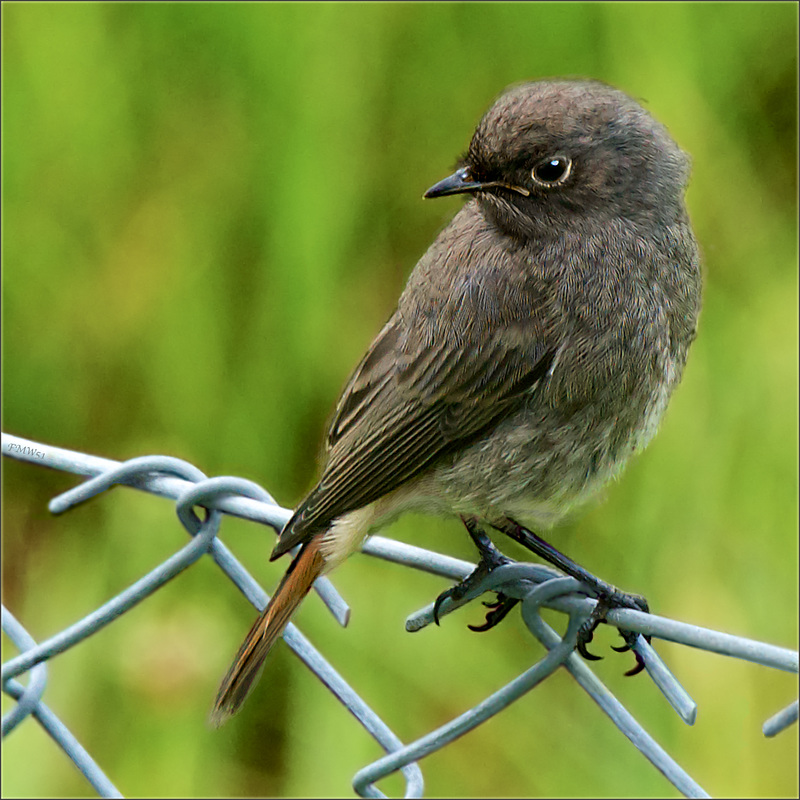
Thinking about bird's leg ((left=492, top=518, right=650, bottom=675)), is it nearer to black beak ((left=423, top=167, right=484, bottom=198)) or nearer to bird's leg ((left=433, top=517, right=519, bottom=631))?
bird's leg ((left=433, top=517, right=519, bottom=631))

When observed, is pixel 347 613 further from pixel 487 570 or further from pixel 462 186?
pixel 462 186

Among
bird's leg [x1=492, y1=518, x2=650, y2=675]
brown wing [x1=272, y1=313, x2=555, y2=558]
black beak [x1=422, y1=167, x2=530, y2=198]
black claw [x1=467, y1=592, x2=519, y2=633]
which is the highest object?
black beak [x1=422, y1=167, x2=530, y2=198]

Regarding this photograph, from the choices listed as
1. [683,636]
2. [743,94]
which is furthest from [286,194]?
[683,636]

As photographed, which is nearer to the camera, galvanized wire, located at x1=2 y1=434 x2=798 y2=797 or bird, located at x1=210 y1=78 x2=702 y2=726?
galvanized wire, located at x1=2 y1=434 x2=798 y2=797

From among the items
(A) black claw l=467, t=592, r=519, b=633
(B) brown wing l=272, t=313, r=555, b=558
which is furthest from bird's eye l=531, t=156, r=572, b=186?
(A) black claw l=467, t=592, r=519, b=633

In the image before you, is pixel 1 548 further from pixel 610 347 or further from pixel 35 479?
pixel 610 347

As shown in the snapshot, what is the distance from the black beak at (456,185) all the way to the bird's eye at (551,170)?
0.11 metres

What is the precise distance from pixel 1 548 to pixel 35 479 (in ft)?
0.75

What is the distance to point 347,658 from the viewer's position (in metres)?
3.02

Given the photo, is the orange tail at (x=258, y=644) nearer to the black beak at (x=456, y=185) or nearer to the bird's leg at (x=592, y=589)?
the bird's leg at (x=592, y=589)

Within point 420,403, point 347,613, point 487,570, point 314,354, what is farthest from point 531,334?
point 314,354

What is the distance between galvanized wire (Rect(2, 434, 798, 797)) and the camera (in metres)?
1.71

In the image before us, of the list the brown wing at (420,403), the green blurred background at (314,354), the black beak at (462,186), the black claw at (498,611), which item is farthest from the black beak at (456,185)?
the black claw at (498,611)

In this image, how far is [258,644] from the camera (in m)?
2.24
